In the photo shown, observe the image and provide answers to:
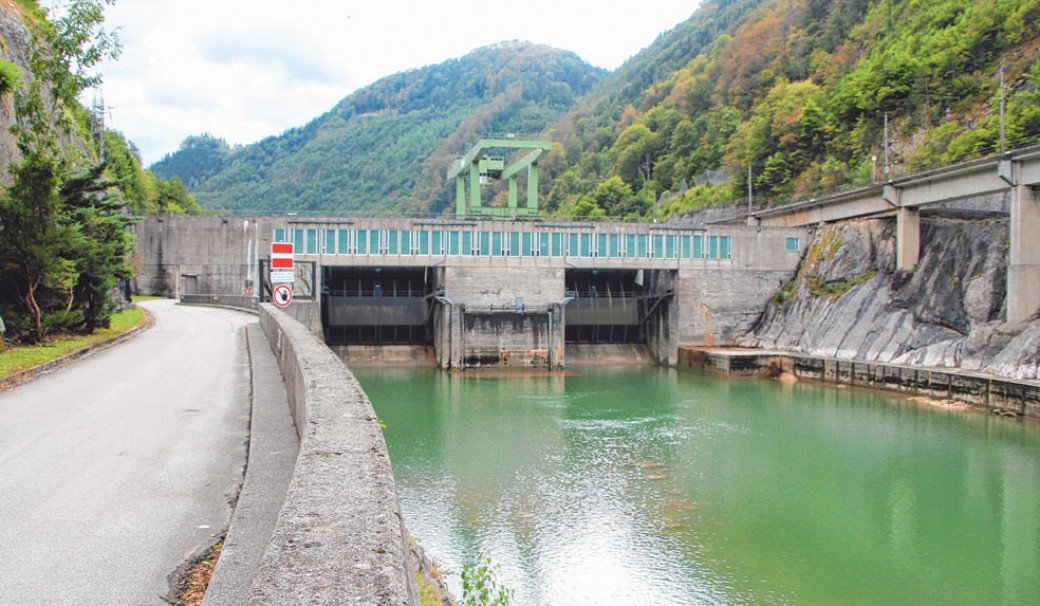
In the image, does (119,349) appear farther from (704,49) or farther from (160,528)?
(704,49)

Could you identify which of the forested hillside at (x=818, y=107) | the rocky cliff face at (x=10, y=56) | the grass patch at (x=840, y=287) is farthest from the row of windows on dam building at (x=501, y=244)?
the rocky cliff face at (x=10, y=56)

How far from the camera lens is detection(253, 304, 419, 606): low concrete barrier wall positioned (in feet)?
10.3

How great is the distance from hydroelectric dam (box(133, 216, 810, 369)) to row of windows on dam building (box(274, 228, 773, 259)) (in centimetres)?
6

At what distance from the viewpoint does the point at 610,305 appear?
149 feet

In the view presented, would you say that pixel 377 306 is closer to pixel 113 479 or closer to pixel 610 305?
pixel 610 305

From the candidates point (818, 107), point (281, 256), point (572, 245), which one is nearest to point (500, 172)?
point (572, 245)

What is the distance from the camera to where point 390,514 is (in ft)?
13.3

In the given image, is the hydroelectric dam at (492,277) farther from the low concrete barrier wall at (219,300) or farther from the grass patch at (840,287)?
the grass patch at (840,287)

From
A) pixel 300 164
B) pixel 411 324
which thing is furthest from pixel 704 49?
pixel 411 324

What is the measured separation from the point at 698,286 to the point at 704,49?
106 meters

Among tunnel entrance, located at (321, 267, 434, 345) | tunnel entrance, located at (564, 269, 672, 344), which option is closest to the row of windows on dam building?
tunnel entrance, located at (321, 267, 434, 345)

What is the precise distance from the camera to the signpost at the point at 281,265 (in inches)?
604

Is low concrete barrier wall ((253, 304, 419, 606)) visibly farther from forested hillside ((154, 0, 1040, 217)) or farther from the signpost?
forested hillside ((154, 0, 1040, 217))

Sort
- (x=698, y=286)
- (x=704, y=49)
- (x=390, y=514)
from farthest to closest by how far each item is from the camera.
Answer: (x=704, y=49)
(x=698, y=286)
(x=390, y=514)
